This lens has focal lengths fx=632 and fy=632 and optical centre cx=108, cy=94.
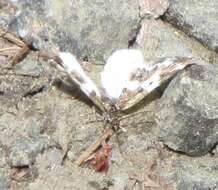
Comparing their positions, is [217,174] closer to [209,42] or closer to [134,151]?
[134,151]

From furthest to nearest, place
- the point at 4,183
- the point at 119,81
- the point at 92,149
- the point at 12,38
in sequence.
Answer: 1. the point at 12,38
2. the point at 119,81
3. the point at 92,149
4. the point at 4,183

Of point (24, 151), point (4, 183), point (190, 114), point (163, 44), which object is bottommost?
point (4, 183)

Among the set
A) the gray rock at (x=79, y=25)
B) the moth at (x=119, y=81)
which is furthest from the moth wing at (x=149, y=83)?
→ the gray rock at (x=79, y=25)

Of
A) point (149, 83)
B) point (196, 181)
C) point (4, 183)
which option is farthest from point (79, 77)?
point (196, 181)

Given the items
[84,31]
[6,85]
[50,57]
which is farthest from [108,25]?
[6,85]

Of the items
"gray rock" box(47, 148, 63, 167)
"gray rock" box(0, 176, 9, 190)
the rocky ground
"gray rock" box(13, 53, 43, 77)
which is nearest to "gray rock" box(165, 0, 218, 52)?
the rocky ground

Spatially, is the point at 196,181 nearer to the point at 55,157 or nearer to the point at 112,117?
the point at 112,117

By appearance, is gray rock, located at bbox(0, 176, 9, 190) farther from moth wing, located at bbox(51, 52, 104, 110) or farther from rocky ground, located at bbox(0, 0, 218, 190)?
moth wing, located at bbox(51, 52, 104, 110)
